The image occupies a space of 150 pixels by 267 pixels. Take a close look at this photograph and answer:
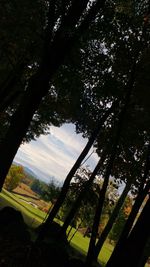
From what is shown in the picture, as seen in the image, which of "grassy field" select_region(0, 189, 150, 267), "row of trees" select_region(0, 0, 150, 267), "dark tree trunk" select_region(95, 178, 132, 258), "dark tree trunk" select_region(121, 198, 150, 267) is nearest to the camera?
"dark tree trunk" select_region(121, 198, 150, 267)

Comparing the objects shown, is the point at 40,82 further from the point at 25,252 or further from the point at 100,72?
the point at 25,252

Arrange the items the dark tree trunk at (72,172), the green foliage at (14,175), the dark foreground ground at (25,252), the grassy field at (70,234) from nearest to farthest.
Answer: the dark foreground ground at (25,252), the dark tree trunk at (72,172), the grassy field at (70,234), the green foliage at (14,175)

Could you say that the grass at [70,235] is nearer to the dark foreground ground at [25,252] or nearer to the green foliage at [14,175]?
the dark foreground ground at [25,252]

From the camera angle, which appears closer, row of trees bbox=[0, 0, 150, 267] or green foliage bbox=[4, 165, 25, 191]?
row of trees bbox=[0, 0, 150, 267]

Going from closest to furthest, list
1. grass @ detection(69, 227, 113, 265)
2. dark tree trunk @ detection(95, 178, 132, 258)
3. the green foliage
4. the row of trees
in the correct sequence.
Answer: the row of trees < dark tree trunk @ detection(95, 178, 132, 258) < grass @ detection(69, 227, 113, 265) < the green foliage

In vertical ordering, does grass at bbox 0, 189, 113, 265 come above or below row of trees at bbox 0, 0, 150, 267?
below

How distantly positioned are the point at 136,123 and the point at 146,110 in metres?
0.77

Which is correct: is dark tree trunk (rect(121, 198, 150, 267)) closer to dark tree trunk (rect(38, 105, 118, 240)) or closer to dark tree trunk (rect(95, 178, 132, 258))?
dark tree trunk (rect(38, 105, 118, 240))

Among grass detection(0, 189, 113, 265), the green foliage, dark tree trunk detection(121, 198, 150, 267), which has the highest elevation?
the green foliage

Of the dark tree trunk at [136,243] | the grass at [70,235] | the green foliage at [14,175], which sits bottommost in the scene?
the grass at [70,235]

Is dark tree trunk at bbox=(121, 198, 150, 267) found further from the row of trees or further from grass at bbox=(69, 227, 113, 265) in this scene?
grass at bbox=(69, 227, 113, 265)

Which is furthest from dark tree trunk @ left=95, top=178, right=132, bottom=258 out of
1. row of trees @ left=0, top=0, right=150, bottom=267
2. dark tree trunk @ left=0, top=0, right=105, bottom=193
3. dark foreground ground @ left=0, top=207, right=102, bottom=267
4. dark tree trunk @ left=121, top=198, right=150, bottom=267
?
dark tree trunk @ left=121, top=198, right=150, bottom=267

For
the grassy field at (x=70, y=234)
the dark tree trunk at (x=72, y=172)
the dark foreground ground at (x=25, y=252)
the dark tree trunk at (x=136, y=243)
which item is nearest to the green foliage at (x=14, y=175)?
the grassy field at (x=70, y=234)

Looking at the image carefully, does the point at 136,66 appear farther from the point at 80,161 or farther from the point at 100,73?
the point at 80,161
